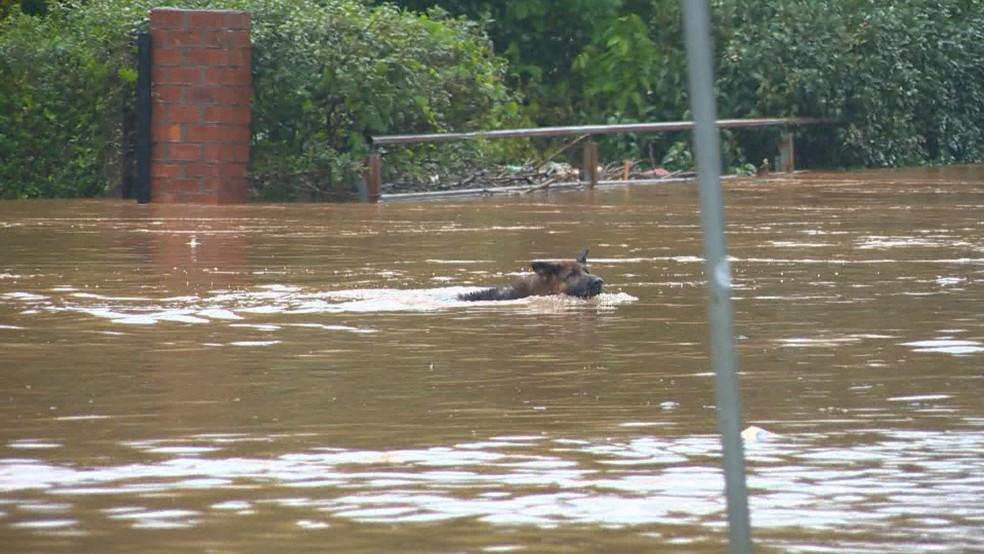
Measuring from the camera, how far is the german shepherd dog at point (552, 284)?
1309 centimetres

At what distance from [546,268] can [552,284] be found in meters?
0.14

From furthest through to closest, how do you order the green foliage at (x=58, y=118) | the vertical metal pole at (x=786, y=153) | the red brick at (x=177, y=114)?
the vertical metal pole at (x=786, y=153) < the green foliage at (x=58, y=118) < the red brick at (x=177, y=114)

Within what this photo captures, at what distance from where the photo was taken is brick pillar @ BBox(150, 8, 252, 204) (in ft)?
80.5

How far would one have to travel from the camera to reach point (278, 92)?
2498cm

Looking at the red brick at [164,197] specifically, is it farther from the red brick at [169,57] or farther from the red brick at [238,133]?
the red brick at [169,57]

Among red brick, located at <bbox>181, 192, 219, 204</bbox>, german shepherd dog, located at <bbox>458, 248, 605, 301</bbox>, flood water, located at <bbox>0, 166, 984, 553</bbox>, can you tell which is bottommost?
flood water, located at <bbox>0, 166, 984, 553</bbox>

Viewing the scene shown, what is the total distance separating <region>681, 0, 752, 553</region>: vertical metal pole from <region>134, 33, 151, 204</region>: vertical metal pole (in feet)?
67.8

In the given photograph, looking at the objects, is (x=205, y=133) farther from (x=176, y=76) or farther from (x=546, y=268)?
(x=546, y=268)

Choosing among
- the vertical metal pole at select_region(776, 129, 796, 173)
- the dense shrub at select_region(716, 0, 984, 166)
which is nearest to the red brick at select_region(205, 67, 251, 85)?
the dense shrub at select_region(716, 0, 984, 166)

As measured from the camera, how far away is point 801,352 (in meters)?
10.3

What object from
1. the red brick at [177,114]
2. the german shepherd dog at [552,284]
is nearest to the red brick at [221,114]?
the red brick at [177,114]

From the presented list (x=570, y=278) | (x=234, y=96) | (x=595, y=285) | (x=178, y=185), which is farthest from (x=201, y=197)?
(x=595, y=285)

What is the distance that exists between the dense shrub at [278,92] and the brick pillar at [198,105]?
46 cm

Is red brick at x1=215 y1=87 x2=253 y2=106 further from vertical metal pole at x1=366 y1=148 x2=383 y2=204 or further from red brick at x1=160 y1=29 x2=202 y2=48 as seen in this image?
vertical metal pole at x1=366 y1=148 x2=383 y2=204
